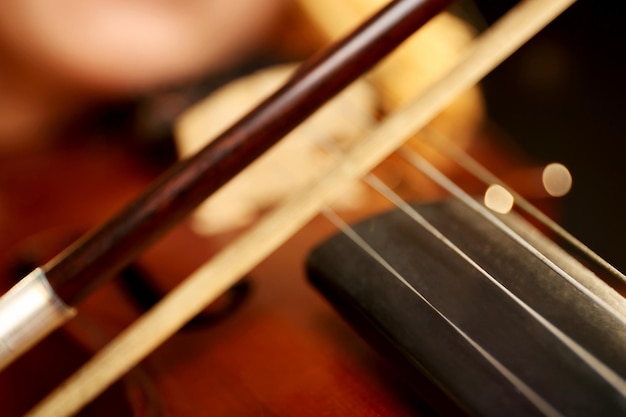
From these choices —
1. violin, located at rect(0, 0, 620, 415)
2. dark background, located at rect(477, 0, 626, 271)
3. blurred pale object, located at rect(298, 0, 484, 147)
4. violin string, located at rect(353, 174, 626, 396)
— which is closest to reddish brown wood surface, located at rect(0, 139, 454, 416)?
violin, located at rect(0, 0, 620, 415)

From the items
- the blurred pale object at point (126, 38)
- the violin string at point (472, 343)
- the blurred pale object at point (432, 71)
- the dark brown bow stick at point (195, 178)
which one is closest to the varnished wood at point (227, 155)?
the dark brown bow stick at point (195, 178)

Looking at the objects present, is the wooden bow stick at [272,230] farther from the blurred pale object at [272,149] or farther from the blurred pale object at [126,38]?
the blurred pale object at [126,38]

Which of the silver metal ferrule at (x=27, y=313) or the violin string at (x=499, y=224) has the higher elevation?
the silver metal ferrule at (x=27, y=313)

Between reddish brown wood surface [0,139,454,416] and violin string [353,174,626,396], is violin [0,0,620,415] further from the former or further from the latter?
violin string [353,174,626,396]

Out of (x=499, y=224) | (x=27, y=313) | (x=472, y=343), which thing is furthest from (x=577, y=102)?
(x=27, y=313)

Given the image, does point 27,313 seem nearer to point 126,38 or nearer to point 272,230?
point 272,230

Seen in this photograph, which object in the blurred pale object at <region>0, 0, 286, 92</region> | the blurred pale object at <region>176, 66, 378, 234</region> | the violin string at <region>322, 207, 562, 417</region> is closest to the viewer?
the violin string at <region>322, 207, 562, 417</region>
